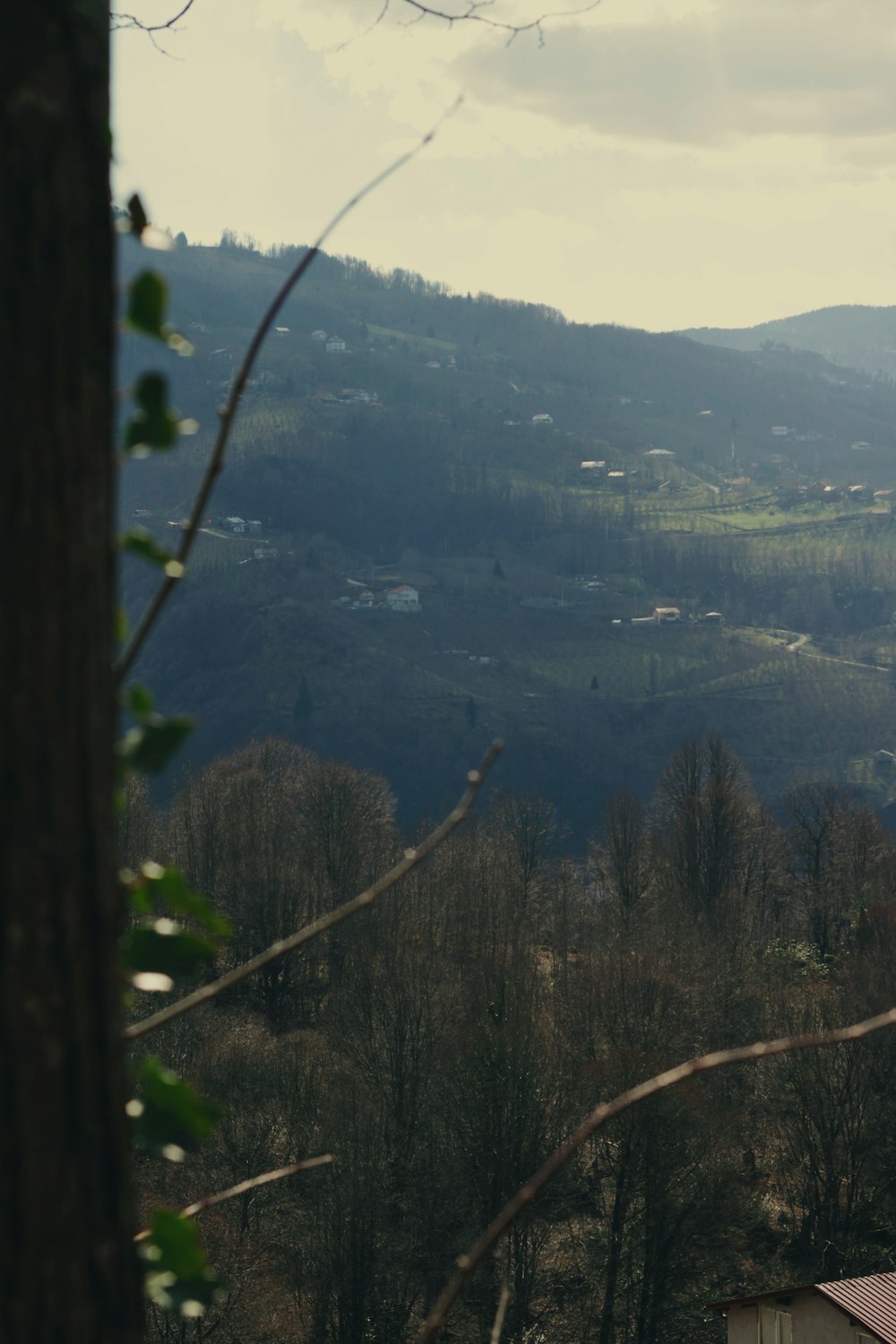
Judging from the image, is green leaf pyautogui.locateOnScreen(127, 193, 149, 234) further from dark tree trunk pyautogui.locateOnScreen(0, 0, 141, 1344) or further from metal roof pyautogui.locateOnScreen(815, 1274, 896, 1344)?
metal roof pyautogui.locateOnScreen(815, 1274, 896, 1344)

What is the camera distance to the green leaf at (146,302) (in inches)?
57.6

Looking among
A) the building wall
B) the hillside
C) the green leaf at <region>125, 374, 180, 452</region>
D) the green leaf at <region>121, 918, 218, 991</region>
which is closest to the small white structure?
the hillside

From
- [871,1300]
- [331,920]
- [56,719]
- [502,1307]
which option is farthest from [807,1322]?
[56,719]

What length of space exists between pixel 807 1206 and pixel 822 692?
123203 millimetres

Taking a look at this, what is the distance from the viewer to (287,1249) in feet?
92.7

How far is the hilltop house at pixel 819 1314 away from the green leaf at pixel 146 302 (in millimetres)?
22006

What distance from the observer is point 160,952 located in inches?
63.7

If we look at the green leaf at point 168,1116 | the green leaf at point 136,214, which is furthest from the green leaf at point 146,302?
the green leaf at point 168,1116

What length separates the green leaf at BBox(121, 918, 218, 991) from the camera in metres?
1.59

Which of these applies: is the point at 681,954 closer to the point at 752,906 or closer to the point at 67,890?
the point at 752,906

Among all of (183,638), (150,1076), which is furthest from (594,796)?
(150,1076)

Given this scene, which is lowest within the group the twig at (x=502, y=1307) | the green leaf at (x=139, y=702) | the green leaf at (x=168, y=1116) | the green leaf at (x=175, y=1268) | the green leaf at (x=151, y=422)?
the twig at (x=502, y=1307)

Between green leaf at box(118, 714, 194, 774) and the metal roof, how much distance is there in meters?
21.5

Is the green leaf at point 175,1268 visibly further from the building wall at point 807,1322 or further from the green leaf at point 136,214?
the building wall at point 807,1322
